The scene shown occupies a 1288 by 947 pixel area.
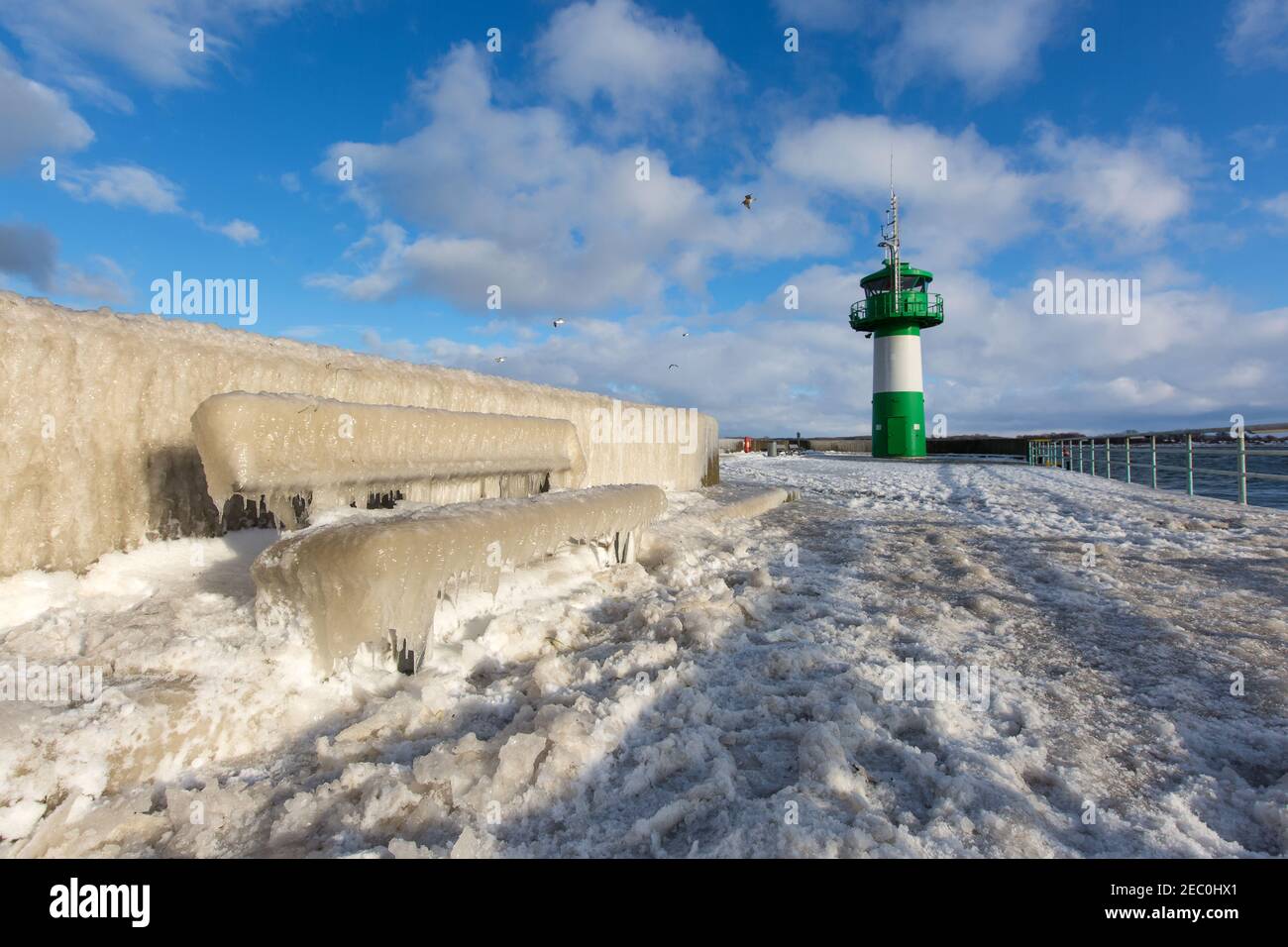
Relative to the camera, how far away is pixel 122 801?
1.35 meters

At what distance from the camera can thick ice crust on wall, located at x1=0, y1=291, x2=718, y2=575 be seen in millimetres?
2049

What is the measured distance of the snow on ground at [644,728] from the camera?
51.4 inches

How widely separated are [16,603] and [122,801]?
1.07 meters

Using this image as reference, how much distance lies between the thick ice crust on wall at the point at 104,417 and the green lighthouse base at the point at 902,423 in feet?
78.2

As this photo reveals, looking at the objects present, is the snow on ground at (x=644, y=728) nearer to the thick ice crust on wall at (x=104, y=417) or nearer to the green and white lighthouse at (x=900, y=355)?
the thick ice crust on wall at (x=104, y=417)

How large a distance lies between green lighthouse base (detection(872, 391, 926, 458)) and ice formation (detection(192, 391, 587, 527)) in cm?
2236

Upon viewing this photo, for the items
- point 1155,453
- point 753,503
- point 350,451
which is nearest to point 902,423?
point 1155,453

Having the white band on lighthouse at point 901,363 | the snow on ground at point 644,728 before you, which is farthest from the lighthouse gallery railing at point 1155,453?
the white band on lighthouse at point 901,363

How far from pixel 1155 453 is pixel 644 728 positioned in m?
11.9

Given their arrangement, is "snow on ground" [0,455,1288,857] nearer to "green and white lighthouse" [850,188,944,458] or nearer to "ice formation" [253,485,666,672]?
"ice formation" [253,485,666,672]

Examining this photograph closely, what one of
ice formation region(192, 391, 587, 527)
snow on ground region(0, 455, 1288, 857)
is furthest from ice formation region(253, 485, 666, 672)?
ice formation region(192, 391, 587, 527)

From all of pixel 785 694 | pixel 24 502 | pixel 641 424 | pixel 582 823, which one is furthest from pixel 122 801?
pixel 641 424

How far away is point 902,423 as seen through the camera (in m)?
23.8
